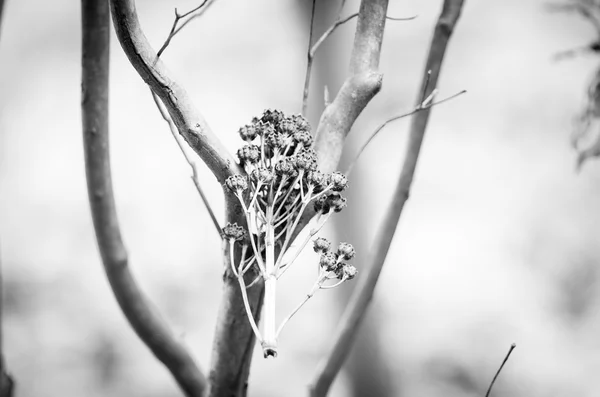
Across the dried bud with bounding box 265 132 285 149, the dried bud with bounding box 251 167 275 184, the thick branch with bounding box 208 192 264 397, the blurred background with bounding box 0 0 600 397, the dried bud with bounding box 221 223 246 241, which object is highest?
the blurred background with bounding box 0 0 600 397

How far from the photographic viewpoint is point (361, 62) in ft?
2.08

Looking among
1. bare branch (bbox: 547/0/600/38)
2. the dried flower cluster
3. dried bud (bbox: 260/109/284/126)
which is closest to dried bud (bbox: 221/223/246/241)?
the dried flower cluster

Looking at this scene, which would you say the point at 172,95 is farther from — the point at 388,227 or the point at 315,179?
the point at 388,227

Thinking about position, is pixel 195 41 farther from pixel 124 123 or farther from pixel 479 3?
pixel 479 3

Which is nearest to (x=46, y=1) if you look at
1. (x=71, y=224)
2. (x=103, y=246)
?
(x=71, y=224)

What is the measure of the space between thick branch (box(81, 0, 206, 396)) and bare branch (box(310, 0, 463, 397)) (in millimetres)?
192

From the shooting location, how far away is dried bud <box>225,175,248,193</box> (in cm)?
50

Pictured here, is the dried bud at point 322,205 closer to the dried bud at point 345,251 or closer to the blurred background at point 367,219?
the dried bud at point 345,251

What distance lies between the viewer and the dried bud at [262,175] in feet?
1.63

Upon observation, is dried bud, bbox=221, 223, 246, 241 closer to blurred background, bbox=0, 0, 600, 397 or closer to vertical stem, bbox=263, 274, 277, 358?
vertical stem, bbox=263, 274, 277, 358

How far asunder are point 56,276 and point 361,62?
4.28 ft

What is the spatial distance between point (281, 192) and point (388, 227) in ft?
1.24

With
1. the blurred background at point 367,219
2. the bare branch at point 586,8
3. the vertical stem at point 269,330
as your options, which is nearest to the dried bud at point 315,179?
the vertical stem at point 269,330

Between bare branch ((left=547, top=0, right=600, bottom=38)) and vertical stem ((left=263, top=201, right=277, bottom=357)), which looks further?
bare branch ((left=547, top=0, right=600, bottom=38))
